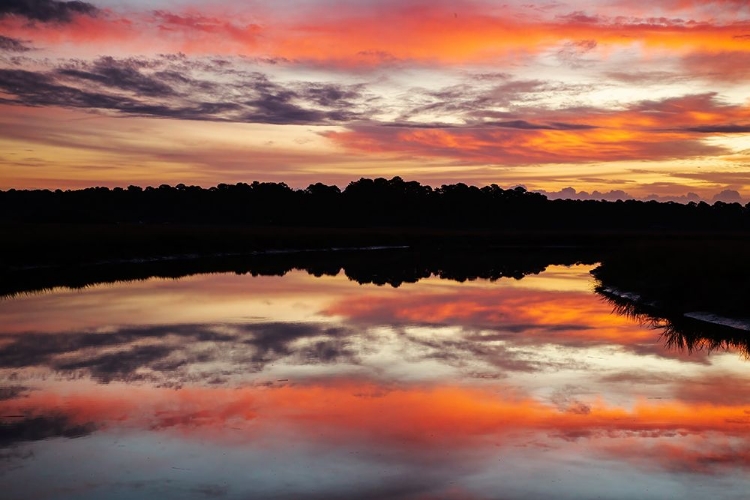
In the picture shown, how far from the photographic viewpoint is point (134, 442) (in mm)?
10352

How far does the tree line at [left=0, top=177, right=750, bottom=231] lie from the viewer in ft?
560

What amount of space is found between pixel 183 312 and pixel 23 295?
8.98 metres

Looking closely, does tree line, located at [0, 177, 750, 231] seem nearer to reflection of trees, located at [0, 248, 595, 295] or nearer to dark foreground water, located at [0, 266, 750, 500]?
reflection of trees, located at [0, 248, 595, 295]

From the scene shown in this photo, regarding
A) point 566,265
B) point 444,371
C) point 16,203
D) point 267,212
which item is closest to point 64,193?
point 16,203

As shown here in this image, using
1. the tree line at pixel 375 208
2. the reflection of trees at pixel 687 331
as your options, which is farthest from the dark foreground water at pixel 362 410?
the tree line at pixel 375 208

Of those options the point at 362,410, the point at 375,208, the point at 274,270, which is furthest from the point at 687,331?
the point at 375,208

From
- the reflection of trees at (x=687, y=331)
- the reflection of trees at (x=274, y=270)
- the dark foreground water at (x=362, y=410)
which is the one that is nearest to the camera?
the dark foreground water at (x=362, y=410)

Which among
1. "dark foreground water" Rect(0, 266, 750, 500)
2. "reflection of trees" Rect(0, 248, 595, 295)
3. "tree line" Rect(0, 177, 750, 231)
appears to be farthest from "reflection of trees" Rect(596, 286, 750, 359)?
"tree line" Rect(0, 177, 750, 231)

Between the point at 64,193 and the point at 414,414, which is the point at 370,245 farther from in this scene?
the point at 64,193

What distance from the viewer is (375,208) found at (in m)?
185

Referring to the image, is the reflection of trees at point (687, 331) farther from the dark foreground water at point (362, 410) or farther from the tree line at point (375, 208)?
the tree line at point (375, 208)

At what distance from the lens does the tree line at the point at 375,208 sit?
560ft

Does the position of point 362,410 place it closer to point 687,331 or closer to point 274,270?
point 687,331

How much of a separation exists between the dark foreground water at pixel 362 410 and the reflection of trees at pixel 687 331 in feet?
2.03
